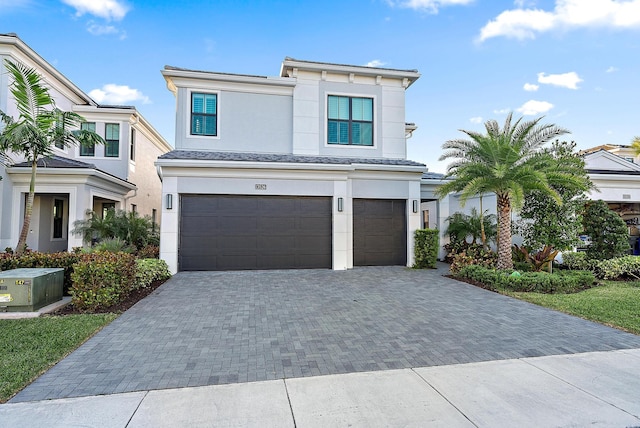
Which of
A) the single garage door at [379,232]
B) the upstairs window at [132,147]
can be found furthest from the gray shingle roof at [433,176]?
the upstairs window at [132,147]

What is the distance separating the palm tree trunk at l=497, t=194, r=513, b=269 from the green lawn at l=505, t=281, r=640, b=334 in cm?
180

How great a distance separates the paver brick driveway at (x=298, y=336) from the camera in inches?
147

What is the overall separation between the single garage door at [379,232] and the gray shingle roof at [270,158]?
4.87 ft

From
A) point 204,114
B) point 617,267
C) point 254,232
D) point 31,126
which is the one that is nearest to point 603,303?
point 617,267

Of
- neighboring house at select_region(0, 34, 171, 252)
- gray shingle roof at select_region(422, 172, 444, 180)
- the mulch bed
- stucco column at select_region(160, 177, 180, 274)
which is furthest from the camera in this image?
gray shingle roof at select_region(422, 172, 444, 180)

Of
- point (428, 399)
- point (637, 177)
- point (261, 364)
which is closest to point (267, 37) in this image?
point (261, 364)

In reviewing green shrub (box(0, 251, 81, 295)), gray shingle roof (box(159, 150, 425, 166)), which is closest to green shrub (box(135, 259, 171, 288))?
green shrub (box(0, 251, 81, 295))

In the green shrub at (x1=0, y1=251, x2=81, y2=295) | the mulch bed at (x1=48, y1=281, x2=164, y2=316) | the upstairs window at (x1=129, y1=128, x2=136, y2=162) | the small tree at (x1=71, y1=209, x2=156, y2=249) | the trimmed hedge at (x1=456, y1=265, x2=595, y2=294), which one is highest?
the upstairs window at (x1=129, y1=128, x2=136, y2=162)

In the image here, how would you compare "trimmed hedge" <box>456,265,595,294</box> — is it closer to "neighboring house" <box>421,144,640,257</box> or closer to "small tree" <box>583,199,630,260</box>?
"small tree" <box>583,199,630,260</box>

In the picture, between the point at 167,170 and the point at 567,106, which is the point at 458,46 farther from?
the point at 167,170

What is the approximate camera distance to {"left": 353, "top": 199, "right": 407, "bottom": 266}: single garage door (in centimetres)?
1212

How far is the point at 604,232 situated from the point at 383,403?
36.8 feet

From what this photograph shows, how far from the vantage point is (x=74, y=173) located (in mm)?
12289

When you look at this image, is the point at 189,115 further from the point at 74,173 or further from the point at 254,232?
the point at 254,232
